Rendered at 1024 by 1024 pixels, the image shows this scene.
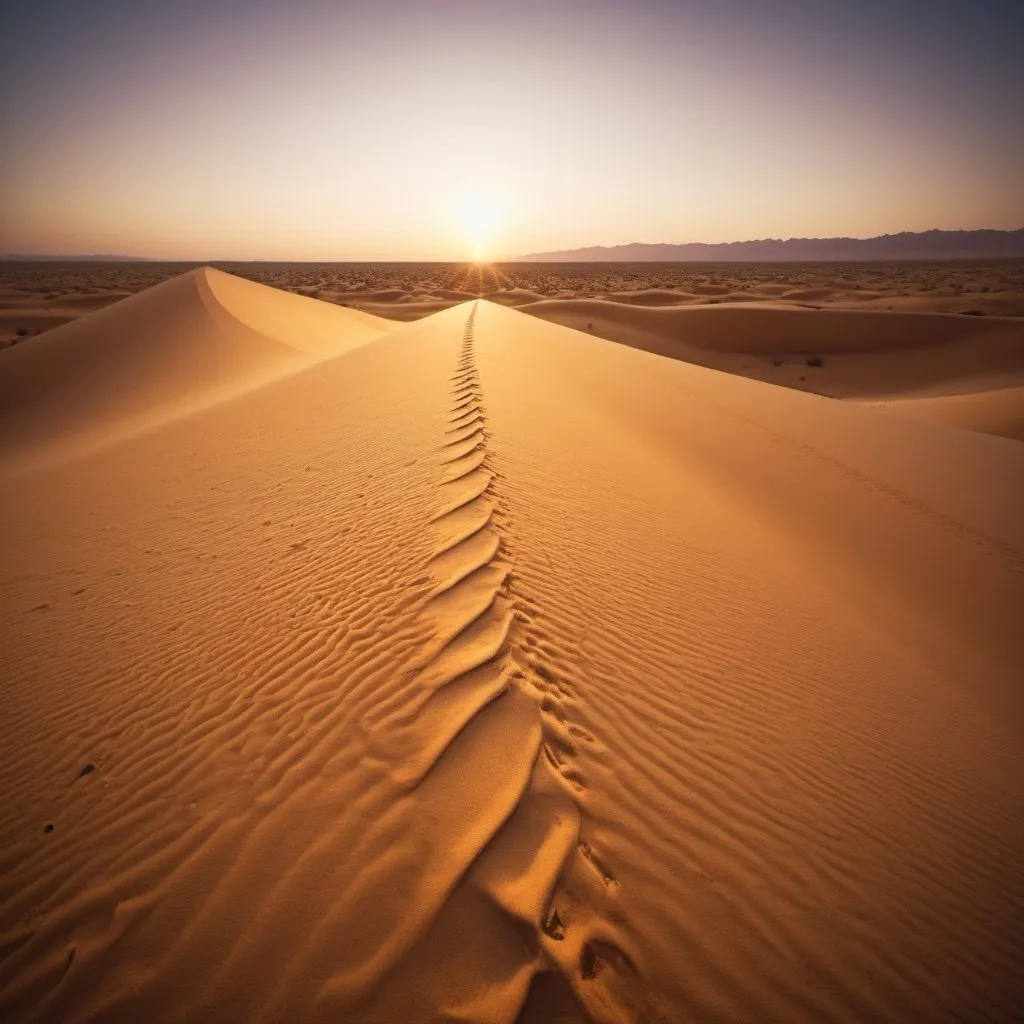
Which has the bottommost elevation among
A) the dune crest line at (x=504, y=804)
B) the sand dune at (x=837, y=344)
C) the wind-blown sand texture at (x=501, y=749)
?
the sand dune at (x=837, y=344)

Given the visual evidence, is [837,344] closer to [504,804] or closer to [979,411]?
[979,411]

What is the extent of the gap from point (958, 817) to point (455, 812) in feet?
7.87

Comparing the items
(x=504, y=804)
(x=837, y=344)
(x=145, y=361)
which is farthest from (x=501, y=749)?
(x=837, y=344)

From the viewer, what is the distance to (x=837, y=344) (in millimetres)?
22766

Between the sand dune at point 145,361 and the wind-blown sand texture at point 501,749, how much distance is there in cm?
603

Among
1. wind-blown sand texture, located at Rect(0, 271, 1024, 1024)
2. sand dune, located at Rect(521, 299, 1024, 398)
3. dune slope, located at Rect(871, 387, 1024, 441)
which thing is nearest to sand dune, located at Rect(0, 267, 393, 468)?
wind-blown sand texture, located at Rect(0, 271, 1024, 1024)

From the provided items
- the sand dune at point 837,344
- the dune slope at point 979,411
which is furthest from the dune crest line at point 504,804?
the sand dune at point 837,344

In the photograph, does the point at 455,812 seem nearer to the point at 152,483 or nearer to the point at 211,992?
the point at 211,992

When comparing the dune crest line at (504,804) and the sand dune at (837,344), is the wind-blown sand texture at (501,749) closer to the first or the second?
the dune crest line at (504,804)

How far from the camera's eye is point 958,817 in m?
2.40

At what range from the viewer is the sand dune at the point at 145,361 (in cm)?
1043

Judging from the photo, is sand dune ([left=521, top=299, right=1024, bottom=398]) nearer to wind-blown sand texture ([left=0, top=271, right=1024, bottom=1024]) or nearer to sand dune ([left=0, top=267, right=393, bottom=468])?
sand dune ([left=0, top=267, right=393, bottom=468])

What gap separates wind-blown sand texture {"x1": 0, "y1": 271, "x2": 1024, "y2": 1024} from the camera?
154 centimetres

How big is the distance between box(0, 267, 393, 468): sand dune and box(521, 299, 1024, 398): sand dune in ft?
50.3
